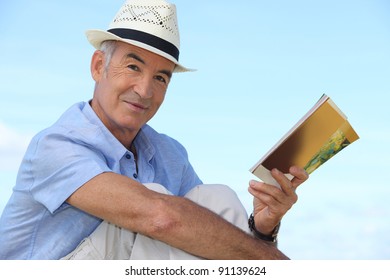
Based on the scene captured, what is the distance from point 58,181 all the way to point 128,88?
102cm

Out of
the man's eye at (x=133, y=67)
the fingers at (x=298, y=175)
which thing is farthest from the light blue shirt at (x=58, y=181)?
the fingers at (x=298, y=175)

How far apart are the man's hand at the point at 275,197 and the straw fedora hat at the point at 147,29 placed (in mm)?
1230

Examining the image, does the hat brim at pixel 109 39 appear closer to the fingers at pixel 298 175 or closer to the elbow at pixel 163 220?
the fingers at pixel 298 175

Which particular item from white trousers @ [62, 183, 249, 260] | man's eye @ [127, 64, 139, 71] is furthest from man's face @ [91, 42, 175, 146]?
white trousers @ [62, 183, 249, 260]

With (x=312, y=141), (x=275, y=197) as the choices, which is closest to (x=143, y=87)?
(x=275, y=197)

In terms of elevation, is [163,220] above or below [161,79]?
below

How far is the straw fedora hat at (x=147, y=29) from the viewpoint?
4699 millimetres

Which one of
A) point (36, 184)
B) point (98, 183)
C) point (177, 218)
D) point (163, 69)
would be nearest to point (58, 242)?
point (36, 184)

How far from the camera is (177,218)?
3.55m

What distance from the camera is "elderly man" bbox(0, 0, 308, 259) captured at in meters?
3.62

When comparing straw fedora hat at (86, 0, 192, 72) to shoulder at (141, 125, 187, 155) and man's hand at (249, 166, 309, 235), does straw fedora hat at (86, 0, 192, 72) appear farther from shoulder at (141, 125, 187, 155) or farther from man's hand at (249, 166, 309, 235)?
man's hand at (249, 166, 309, 235)

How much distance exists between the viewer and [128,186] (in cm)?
367

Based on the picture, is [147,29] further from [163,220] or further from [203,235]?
[203,235]
